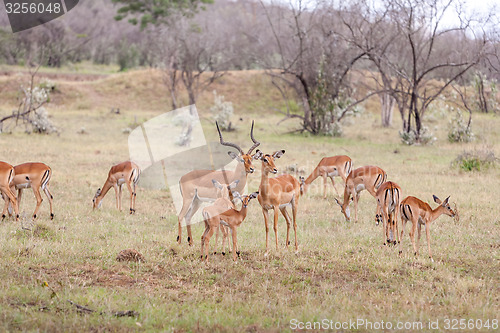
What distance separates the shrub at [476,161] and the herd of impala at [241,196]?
5.78 m

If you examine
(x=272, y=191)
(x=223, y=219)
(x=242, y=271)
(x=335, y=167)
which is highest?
(x=272, y=191)

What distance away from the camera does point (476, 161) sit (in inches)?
542

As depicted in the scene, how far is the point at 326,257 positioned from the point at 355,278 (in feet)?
2.33

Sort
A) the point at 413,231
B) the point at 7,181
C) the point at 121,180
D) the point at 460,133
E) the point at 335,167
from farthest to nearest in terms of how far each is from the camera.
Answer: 1. the point at 460,133
2. the point at 335,167
3. the point at 121,180
4. the point at 7,181
5. the point at 413,231

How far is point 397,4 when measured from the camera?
61.1 ft

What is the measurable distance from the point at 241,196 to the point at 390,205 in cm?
195

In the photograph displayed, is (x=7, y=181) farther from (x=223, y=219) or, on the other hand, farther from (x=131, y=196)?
(x=223, y=219)

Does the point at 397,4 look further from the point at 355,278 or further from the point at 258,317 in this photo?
the point at 258,317

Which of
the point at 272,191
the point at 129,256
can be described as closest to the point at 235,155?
the point at 272,191

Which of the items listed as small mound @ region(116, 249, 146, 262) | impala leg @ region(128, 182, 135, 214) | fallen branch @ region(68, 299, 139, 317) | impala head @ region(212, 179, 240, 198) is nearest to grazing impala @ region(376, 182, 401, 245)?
impala head @ region(212, 179, 240, 198)

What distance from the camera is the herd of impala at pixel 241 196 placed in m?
6.36

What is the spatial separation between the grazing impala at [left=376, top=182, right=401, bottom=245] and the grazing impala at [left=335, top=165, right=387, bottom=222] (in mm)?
1472

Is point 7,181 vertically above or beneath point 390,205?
above

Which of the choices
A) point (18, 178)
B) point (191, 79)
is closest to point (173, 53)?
point (191, 79)
